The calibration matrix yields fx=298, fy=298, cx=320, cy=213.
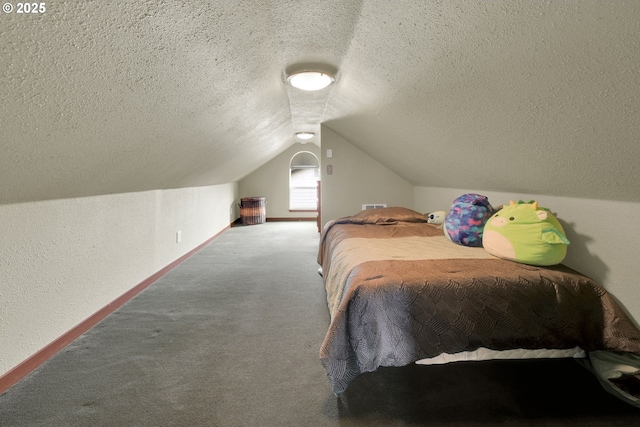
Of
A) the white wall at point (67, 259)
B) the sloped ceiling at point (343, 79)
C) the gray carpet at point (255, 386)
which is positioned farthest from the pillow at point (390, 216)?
the white wall at point (67, 259)

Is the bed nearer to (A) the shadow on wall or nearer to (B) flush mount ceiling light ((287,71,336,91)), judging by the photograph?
(A) the shadow on wall

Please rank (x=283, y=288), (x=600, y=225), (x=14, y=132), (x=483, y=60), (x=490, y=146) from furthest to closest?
(x=283, y=288) < (x=490, y=146) < (x=600, y=225) < (x=483, y=60) < (x=14, y=132)

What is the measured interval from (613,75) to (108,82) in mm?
1701

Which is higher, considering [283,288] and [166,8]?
[166,8]

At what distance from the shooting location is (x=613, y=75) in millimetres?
918

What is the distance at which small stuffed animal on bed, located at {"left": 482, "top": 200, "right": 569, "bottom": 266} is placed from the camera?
4.88ft

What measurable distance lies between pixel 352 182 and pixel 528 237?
97.5 inches

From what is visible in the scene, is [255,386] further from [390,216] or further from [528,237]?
[390,216]

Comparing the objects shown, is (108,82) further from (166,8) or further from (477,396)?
(477,396)

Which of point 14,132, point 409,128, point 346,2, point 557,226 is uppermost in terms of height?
point 346,2

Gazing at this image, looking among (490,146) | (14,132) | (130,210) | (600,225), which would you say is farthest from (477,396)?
(130,210)

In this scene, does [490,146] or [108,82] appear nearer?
[108,82]

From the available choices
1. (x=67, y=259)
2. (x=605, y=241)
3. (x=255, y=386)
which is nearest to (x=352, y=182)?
(x=605, y=241)

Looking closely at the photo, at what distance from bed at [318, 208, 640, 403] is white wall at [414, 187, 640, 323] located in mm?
144
